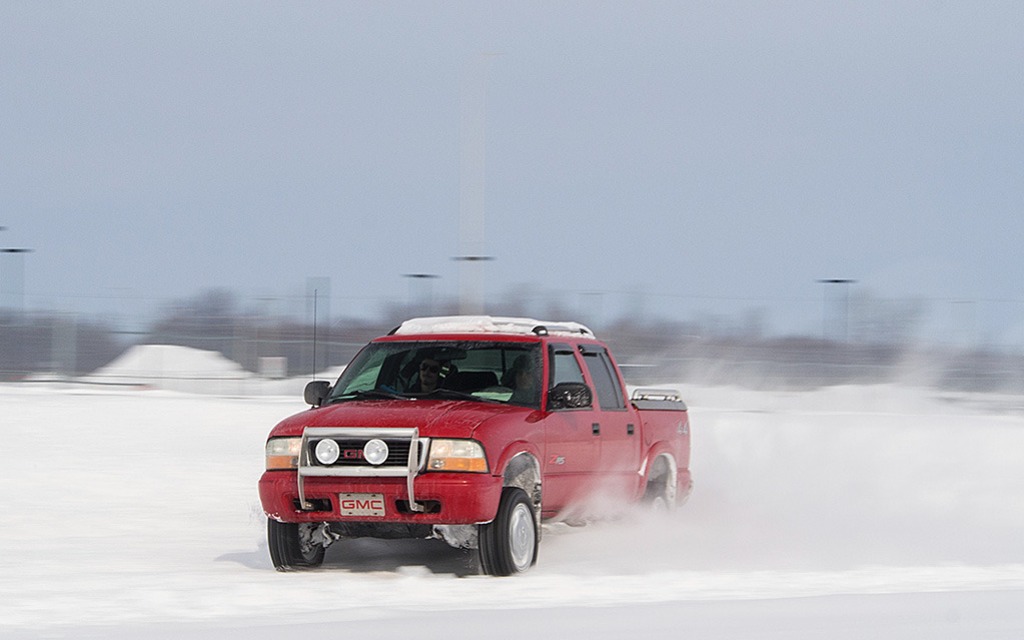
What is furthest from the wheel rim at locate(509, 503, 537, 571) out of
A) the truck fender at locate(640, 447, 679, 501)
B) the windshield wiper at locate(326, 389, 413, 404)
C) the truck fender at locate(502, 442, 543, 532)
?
the truck fender at locate(640, 447, 679, 501)

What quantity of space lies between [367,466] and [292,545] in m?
0.93

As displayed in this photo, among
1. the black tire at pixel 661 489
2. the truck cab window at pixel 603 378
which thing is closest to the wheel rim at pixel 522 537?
the truck cab window at pixel 603 378

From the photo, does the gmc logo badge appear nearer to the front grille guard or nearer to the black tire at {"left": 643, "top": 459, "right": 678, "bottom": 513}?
the front grille guard

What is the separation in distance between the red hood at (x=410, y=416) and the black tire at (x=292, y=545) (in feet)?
2.10

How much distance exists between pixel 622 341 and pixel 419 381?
20095mm

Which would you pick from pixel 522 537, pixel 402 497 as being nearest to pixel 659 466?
pixel 522 537

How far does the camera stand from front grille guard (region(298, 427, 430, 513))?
393 inches

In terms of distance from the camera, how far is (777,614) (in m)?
8.32

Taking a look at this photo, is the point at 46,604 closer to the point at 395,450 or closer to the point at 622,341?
the point at 395,450

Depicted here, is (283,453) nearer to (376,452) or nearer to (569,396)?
(376,452)

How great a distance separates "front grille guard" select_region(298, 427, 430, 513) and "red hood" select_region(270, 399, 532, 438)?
0.05 metres

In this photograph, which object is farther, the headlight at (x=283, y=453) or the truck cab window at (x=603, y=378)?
the truck cab window at (x=603, y=378)

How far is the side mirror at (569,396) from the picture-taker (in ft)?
35.9

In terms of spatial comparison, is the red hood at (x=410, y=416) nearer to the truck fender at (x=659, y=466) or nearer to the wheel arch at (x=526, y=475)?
the wheel arch at (x=526, y=475)
